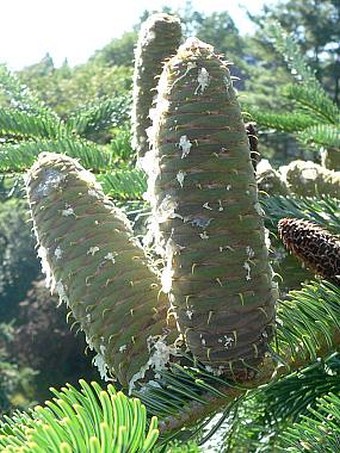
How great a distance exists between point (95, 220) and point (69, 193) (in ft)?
0.09

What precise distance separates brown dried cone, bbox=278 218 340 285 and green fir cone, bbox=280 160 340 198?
0.25m

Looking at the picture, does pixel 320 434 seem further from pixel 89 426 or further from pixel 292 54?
pixel 292 54

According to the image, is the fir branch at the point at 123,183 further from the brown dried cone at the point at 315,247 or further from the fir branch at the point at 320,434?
the fir branch at the point at 320,434

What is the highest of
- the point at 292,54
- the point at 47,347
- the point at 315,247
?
the point at 292,54

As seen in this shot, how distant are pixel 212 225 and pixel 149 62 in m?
0.35

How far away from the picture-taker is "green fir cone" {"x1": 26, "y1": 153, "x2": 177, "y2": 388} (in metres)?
0.50

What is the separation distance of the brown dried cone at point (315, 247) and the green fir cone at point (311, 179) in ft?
0.83

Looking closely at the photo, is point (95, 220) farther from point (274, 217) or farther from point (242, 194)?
point (274, 217)

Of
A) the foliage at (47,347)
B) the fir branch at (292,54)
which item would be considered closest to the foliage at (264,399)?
the fir branch at (292,54)

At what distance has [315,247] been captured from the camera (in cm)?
55

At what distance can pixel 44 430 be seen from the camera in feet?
1.10

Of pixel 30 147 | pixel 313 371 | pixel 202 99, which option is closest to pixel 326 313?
Result: pixel 313 371

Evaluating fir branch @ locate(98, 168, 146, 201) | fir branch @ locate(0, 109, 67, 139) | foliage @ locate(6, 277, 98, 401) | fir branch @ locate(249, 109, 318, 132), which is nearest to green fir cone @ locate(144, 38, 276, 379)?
fir branch @ locate(98, 168, 146, 201)

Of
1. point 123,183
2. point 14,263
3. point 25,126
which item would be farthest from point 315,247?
point 14,263
